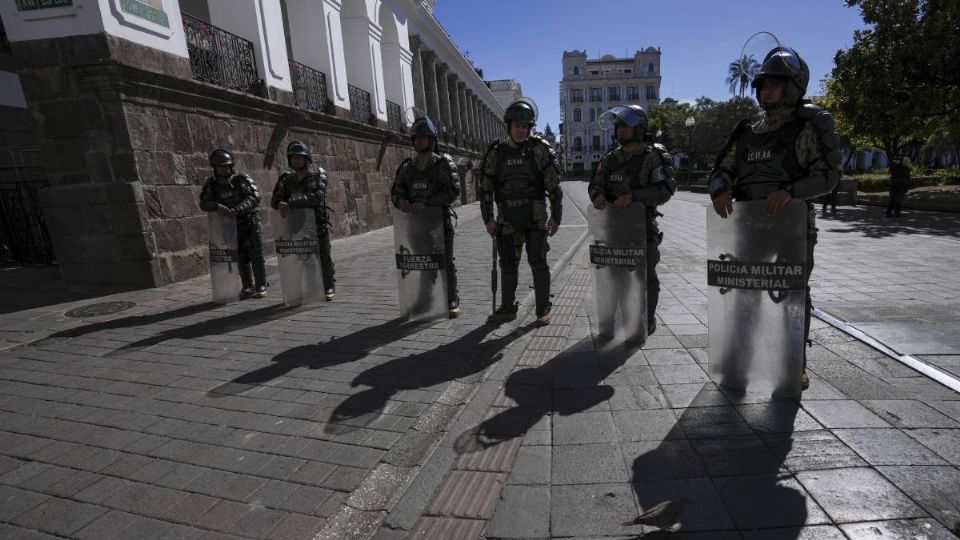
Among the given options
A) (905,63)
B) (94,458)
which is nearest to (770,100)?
(94,458)

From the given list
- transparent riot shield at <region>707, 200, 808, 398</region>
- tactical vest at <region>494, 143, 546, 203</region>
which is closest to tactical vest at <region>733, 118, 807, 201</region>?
transparent riot shield at <region>707, 200, 808, 398</region>

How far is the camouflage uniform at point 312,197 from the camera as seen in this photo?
5.82m

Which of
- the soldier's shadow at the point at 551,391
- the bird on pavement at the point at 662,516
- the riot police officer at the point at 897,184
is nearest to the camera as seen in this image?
the bird on pavement at the point at 662,516

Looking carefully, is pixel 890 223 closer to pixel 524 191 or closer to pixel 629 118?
pixel 629 118

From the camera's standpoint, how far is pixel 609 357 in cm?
383

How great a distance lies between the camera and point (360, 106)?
51.1ft

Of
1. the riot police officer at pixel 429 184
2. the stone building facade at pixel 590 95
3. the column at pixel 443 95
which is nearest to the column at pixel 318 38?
the riot police officer at pixel 429 184

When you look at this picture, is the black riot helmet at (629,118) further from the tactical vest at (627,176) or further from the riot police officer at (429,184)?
the riot police officer at (429,184)

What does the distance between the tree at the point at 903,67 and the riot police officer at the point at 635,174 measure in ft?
47.7

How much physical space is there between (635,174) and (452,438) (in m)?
2.59

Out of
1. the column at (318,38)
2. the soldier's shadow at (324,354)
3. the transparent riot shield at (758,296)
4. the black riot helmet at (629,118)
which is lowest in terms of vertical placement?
the soldier's shadow at (324,354)

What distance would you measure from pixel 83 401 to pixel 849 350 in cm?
557

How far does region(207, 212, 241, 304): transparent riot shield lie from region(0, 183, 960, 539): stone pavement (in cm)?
131

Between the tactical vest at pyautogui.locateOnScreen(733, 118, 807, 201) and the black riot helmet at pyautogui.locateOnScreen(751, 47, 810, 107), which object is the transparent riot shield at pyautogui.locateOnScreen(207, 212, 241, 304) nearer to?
the tactical vest at pyautogui.locateOnScreen(733, 118, 807, 201)
